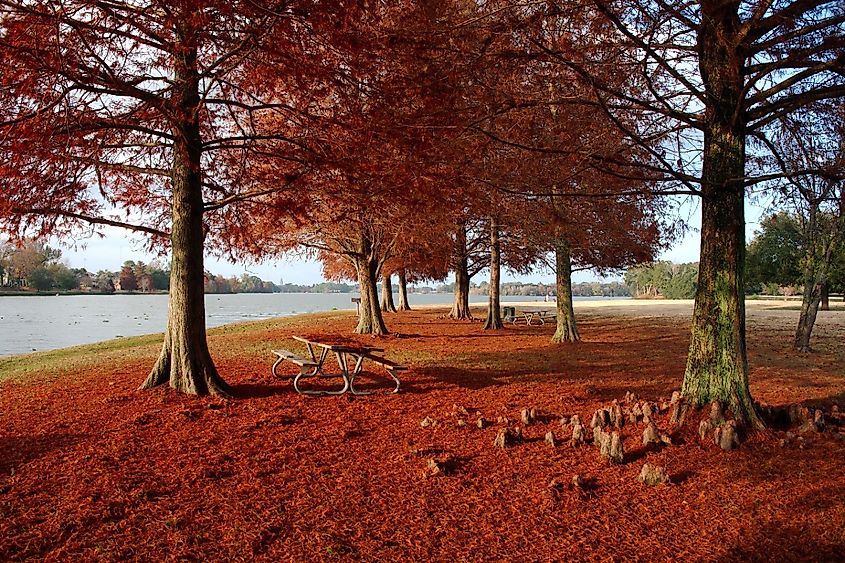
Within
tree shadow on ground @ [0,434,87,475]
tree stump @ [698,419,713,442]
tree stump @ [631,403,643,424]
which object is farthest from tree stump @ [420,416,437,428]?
tree shadow on ground @ [0,434,87,475]

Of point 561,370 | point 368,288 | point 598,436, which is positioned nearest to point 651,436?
point 598,436

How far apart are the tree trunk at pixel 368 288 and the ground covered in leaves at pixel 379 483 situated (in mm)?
10995

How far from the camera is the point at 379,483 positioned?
4.52 metres

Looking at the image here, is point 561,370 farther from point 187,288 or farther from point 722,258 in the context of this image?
point 187,288

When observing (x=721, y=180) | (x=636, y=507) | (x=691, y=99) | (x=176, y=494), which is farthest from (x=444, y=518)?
(x=691, y=99)

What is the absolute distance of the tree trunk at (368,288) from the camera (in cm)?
1922

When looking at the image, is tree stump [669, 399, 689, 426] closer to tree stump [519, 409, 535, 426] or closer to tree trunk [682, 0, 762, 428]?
tree trunk [682, 0, 762, 428]

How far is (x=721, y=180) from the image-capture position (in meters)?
Result: 5.81

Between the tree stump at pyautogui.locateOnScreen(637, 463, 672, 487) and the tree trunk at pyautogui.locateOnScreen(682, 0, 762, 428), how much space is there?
1634 mm

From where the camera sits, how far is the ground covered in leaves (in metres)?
3.49

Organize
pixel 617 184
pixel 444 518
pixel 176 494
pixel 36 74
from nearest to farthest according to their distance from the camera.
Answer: pixel 444 518
pixel 176 494
pixel 36 74
pixel 617 184

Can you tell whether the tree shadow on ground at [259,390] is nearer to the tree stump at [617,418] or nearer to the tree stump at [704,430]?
the tree stump at [617,418]

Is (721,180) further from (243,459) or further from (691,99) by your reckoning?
(243,459)

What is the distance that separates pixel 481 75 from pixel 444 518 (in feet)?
15.5
